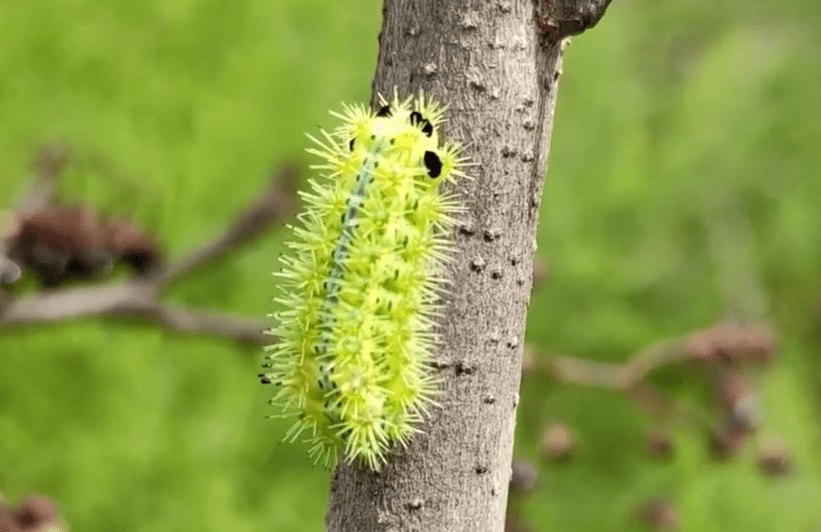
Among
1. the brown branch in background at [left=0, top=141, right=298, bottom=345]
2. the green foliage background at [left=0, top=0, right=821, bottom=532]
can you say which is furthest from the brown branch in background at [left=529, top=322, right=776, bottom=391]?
the green foliage background at [left=0, top=0, right=821, bottom=532]

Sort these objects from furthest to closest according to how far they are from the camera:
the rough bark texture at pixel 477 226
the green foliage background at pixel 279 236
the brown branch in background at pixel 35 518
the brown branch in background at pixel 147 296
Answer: the green foliage background at pixel 279 236, the brown branch in background at pixel 147 296, the brown branch in background at pixel 35 518, the rough bark texture at pixel 477 226

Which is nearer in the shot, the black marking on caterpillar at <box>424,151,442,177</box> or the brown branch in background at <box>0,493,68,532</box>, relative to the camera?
the black marking on caterpillar at <box>424,151,442,177</box>

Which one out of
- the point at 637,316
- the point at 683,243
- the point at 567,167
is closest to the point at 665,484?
the point at 637,316

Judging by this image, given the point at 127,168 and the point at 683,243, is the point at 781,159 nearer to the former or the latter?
the point at 683,243

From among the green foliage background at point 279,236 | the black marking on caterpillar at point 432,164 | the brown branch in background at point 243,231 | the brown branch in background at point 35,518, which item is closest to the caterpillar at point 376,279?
the black marking on caterpillar at point 432,164

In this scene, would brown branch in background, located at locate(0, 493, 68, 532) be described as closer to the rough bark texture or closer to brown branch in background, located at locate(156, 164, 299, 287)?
the rough bark texture

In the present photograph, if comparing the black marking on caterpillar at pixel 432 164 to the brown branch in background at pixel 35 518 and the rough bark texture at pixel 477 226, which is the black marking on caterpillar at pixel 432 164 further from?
the brown branch in background at pixel 35 518
